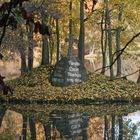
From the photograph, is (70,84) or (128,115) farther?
(70,84)

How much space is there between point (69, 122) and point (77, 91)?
572cm

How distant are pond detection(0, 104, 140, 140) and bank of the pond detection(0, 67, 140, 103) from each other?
69 centimetres

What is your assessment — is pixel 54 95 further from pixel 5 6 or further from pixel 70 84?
pixel 5 6

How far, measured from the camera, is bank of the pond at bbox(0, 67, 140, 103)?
65.9 feet

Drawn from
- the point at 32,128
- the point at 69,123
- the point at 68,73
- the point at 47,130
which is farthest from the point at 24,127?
the point at 68,73

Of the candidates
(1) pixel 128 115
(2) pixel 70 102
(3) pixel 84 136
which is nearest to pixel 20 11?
(3) pixel 84 136

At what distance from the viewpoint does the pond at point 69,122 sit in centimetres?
1262

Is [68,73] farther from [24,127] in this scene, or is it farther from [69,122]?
[24,127]

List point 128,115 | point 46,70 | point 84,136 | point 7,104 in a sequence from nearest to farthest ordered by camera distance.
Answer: point 84,136
point 128,115
point 7,104
point 46,70

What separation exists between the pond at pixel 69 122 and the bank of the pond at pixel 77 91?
693 mm

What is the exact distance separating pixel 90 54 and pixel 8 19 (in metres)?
63.1

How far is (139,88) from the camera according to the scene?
22453 millimetres

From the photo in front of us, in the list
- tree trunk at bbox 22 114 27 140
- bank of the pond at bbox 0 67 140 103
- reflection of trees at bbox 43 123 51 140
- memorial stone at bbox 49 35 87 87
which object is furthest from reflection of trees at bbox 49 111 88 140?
memorial stone at bbox 49 35 87 87

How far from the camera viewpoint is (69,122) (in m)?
15.2
